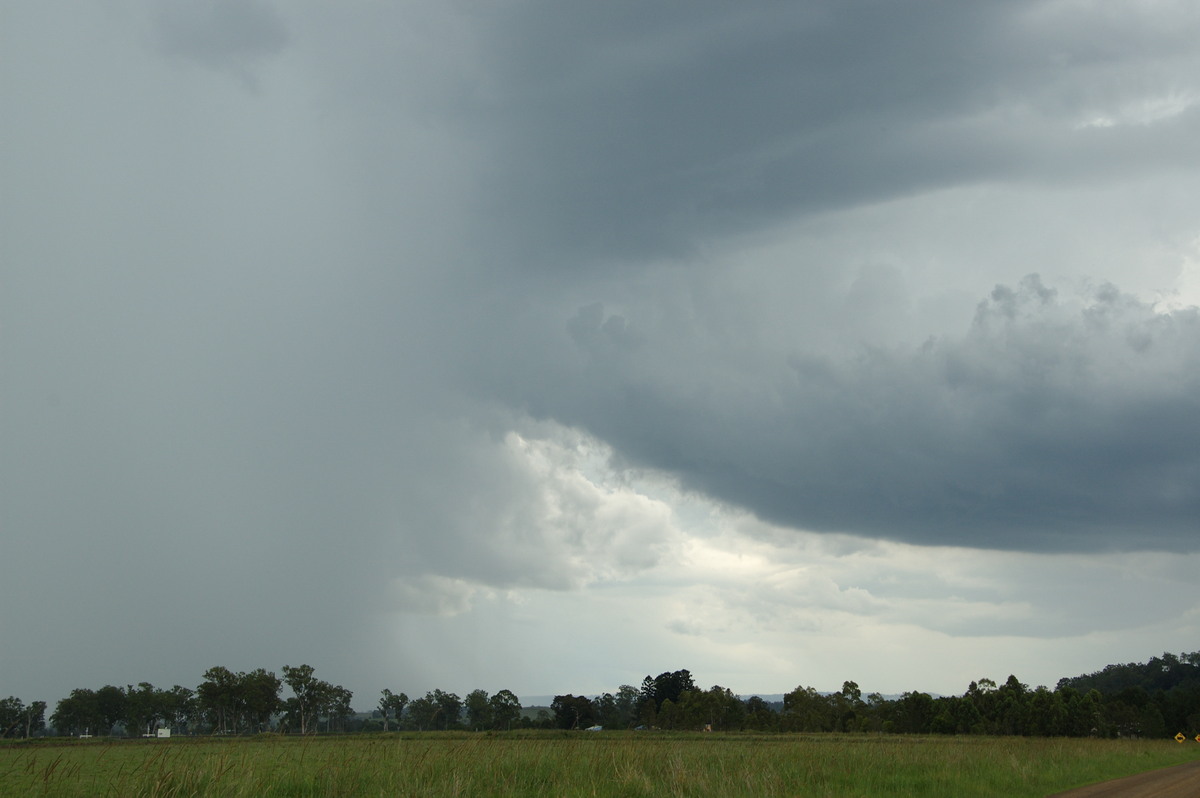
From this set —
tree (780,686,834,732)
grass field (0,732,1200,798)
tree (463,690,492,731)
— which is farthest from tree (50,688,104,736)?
grass field (0,732,1200,798)

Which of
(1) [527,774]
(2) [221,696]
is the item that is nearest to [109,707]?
(2) [221,696]

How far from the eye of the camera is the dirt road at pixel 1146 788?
27.4 m

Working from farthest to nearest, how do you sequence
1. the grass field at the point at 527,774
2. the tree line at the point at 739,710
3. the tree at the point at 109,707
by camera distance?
the tree at the point at 109,707
the tree line at the point at 739,710
the grass field at the point at 527,774

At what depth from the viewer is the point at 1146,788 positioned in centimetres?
3098

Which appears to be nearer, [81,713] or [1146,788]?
[1146,788]

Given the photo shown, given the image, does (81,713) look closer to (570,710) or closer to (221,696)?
(221,696)

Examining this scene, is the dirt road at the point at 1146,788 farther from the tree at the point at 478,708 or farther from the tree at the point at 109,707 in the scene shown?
the tree at the point at 109,707

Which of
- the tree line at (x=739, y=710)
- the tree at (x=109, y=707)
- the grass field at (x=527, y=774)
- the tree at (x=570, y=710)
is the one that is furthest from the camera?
the tree at (x=109, y=707)

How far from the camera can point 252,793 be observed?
1841 centimetres

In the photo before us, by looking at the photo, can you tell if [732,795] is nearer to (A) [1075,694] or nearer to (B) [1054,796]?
(B) [1054,796]

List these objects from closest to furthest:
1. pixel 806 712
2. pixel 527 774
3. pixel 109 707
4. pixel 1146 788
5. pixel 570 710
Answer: pixel 527 774 → pixel 1146 788 → pixel 806 712 → pixel 570 710 → pixel 109 707

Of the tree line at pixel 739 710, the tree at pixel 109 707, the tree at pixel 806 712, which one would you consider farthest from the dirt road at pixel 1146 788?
the tree at pixel 109 707

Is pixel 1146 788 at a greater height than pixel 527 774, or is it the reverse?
pixel 527 774

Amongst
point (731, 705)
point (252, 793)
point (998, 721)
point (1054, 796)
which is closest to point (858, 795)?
point (1054, 796)
